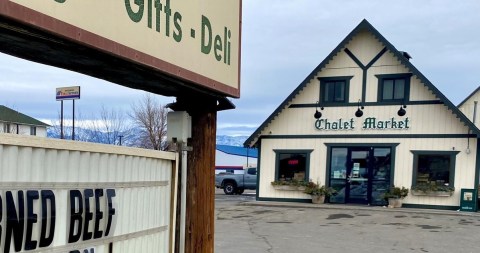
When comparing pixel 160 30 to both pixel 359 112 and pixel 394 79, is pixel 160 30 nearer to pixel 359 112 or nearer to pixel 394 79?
pixel 359 112

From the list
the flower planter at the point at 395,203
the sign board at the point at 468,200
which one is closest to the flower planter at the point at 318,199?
the flower planter at the point at 395,203

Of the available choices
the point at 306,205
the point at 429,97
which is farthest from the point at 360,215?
the point at 429,97

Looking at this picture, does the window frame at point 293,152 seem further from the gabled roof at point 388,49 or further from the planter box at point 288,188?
the gabled roof at point 388,49

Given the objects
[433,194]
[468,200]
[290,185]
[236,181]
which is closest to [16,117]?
[236,181]

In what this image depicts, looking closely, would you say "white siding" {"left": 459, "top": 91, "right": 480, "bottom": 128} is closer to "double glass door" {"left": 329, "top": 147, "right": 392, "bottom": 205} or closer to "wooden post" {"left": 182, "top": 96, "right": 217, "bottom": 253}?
"double glass door" {"left": 329, "top": 147, "right": 392, "bottom": 205}

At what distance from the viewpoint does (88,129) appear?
45.9 m

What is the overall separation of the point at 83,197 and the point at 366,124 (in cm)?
1861

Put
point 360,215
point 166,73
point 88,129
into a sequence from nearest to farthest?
1. point 166,73
2. point 360,215
3. point 88,129

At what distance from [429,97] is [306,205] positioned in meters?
7.17

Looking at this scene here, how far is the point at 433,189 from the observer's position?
60.2 feet

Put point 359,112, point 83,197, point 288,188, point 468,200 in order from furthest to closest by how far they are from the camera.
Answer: point 288,188 → point 359,112 → point 468,200 → point 83,197

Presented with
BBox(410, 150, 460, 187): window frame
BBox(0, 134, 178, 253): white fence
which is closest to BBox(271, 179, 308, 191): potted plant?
BBox(410, 150, 460, 187): window frame

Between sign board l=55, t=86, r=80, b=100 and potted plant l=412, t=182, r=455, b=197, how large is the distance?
19.7m

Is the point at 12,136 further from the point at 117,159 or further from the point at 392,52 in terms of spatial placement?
the point at 392,52
